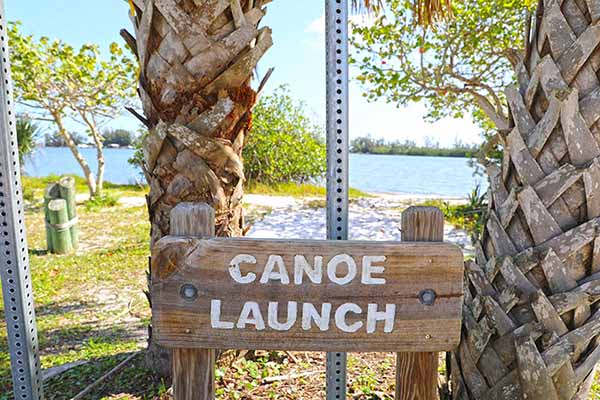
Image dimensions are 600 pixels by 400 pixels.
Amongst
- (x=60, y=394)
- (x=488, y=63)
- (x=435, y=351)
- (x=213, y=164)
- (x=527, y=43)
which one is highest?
(x=488, y=63)

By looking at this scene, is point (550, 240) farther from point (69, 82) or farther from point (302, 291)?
point (69, 82)

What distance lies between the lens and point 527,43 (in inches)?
64.1

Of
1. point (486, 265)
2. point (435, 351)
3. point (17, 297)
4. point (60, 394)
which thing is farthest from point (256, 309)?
point (60, 394)

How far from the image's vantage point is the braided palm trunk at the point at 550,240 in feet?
4.50

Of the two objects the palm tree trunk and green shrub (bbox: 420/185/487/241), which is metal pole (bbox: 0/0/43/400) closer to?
the palm tree trunk

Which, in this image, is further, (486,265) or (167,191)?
(167,191)

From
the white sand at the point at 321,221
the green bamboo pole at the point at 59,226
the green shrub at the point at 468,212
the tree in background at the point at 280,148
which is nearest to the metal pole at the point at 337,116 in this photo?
the white sand at the point at 321,221

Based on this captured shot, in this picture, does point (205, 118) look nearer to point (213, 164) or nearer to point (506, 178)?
point (213, 164)

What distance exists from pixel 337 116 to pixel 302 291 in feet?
1.84

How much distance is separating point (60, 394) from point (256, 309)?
190cm

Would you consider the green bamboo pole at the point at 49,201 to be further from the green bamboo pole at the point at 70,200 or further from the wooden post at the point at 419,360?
the wooden post at the point at 419,360

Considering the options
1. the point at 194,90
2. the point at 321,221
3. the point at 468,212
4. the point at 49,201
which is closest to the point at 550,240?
the point at 194,90

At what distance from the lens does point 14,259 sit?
1539 mm

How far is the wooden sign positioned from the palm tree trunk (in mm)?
874
